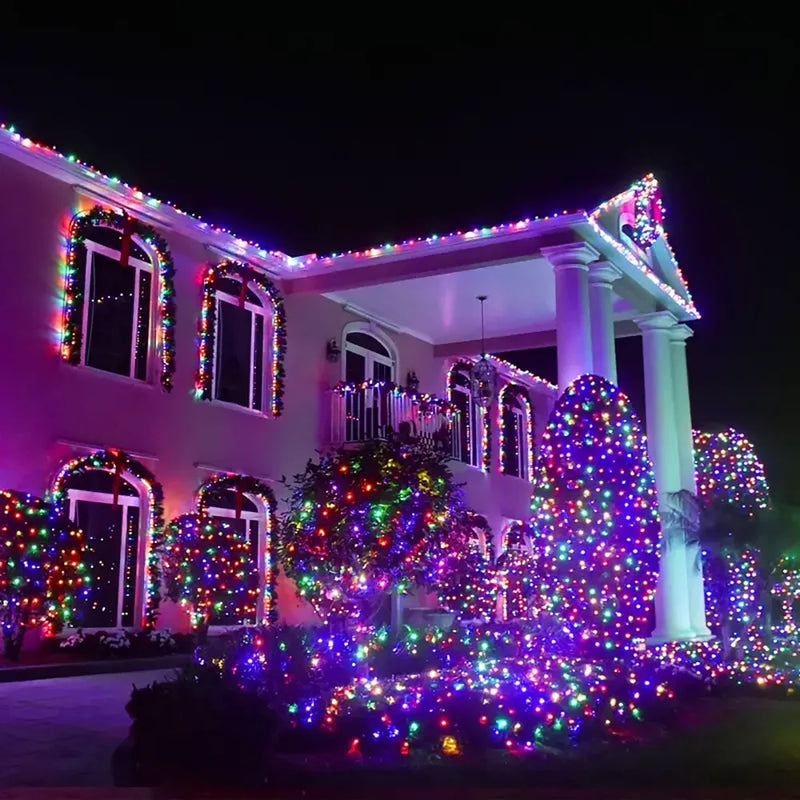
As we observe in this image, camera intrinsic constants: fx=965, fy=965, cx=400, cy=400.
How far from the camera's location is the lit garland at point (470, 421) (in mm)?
22359

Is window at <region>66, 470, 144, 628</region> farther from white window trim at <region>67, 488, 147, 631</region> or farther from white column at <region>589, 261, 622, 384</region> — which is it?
white column at <region>589, 261, 622, 384</region>

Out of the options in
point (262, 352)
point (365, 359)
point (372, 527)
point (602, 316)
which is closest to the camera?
point (372, 527)

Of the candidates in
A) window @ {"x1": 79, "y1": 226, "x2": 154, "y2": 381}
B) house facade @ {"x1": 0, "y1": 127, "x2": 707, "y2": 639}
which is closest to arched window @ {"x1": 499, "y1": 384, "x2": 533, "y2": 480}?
house facade @ {"x1": 0, "y1": 127, "x2": 707, "y2": 639}

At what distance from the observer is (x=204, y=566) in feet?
43.3

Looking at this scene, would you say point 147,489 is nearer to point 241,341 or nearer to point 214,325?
point 214,325

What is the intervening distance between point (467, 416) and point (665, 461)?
5.74m

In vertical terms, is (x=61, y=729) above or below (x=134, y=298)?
below

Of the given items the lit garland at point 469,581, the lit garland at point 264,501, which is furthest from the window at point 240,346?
the lit garland at point 469,581

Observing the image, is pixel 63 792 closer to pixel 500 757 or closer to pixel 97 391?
pixel 500 757

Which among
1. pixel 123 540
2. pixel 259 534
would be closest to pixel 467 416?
pixel 259 534

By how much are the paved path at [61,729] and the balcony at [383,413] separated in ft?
25.2

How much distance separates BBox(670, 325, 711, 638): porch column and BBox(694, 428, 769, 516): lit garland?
446mm

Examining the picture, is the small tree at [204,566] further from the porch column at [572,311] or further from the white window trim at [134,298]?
the porch column at [572,311]

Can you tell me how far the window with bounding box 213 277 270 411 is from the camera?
52.1 ft
